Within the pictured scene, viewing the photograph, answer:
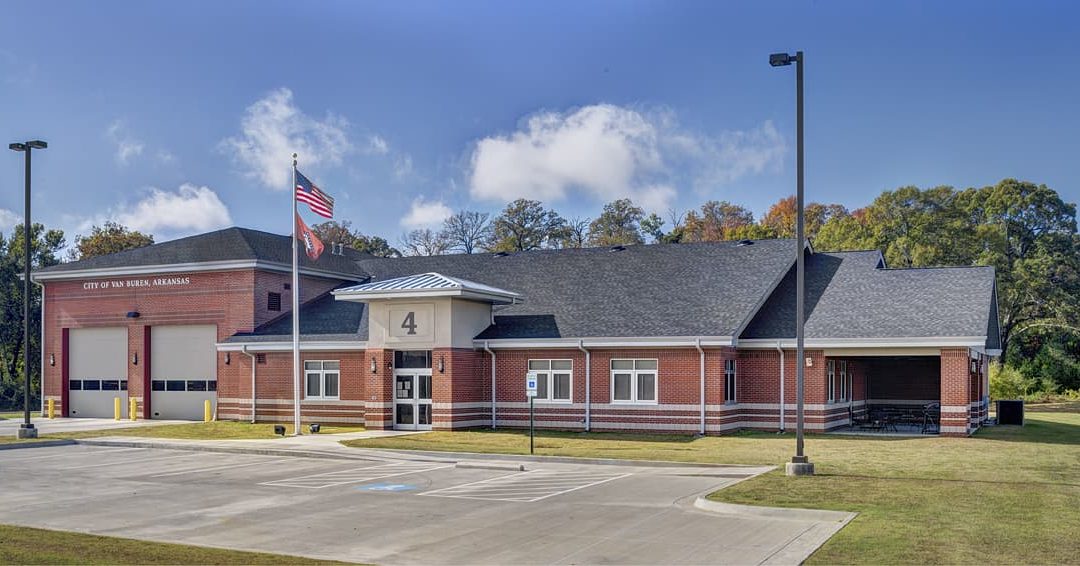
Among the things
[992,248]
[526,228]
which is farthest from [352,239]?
[992,248]

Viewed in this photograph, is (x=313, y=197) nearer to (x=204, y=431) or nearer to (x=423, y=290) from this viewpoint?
(x=423, y=290)

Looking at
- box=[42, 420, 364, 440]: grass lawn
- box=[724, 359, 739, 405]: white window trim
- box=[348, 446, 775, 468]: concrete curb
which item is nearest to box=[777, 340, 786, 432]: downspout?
box=[724, 359, 739, 405]: white window trim

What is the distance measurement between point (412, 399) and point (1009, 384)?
35181 millimetres

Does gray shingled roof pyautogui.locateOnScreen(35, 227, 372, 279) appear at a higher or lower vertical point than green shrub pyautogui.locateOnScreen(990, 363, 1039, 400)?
higher

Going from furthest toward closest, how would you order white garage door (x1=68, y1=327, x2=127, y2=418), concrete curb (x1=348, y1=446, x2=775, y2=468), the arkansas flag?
white garage door (x1=68, y1=327, x2=127, y2=418) → the arkansas flag → concrete curb (x1=348, y1=446, x2=775, y2=468)

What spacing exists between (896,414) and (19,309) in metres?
50.2

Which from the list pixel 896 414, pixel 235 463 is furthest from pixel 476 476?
pixel 896 414

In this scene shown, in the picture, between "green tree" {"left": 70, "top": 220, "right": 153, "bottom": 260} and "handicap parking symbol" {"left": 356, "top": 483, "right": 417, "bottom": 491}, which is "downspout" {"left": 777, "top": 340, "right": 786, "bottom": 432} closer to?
"handicap parking symbol" {"left": 356, "top": 483, "right": 417, "bottom": 491}

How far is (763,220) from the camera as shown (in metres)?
85.4

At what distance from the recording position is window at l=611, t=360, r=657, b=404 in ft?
101

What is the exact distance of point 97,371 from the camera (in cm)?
4178

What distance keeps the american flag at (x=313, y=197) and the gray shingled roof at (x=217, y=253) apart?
650cm

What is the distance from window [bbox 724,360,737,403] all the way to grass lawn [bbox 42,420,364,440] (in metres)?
11.7

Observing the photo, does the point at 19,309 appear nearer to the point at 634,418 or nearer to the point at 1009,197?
the point at 634,418
